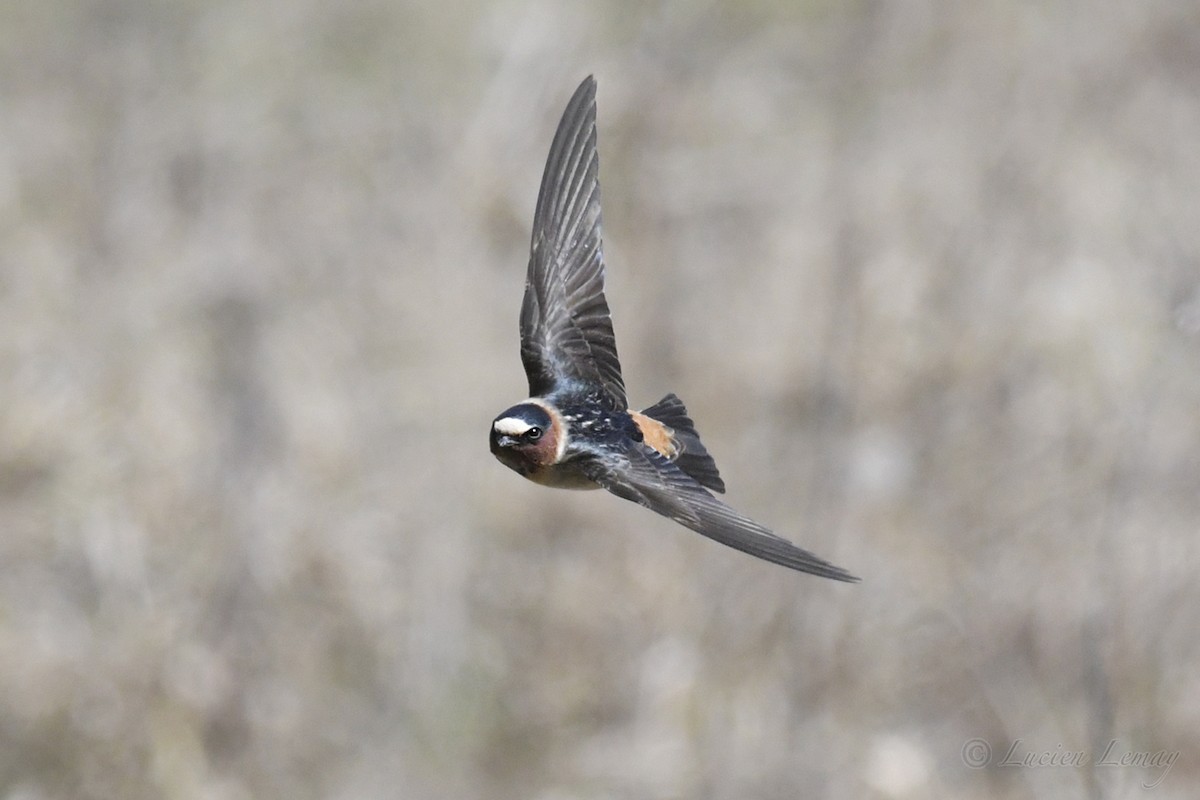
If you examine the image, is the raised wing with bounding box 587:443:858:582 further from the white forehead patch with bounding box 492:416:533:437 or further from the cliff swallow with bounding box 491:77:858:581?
the white forehead patch with bounding box 492:416:533:437

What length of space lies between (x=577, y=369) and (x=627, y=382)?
13.9 ft

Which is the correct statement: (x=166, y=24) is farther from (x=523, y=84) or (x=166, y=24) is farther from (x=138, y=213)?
(x=523, y=84)

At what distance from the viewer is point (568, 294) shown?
3.79 meters

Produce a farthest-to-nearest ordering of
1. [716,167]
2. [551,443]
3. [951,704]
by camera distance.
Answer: [716,167], [951,704], [551,443]

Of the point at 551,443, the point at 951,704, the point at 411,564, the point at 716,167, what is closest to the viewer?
the point at 551,443

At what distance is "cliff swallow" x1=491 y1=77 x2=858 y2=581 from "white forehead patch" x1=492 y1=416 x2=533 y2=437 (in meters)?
0.02

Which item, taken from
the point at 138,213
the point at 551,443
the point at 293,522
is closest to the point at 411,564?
the point at 293,522

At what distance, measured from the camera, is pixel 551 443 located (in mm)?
3266

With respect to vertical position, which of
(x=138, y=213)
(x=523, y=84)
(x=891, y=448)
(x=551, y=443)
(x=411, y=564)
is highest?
(x=523, y=84)

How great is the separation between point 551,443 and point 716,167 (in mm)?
5683

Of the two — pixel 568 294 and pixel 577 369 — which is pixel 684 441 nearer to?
pixel 577 369

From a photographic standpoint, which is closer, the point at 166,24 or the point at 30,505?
the point at 30,505

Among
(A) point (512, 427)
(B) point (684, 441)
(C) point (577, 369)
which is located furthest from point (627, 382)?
(A) point (512, 427)

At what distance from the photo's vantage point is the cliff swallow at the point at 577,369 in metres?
3.26
